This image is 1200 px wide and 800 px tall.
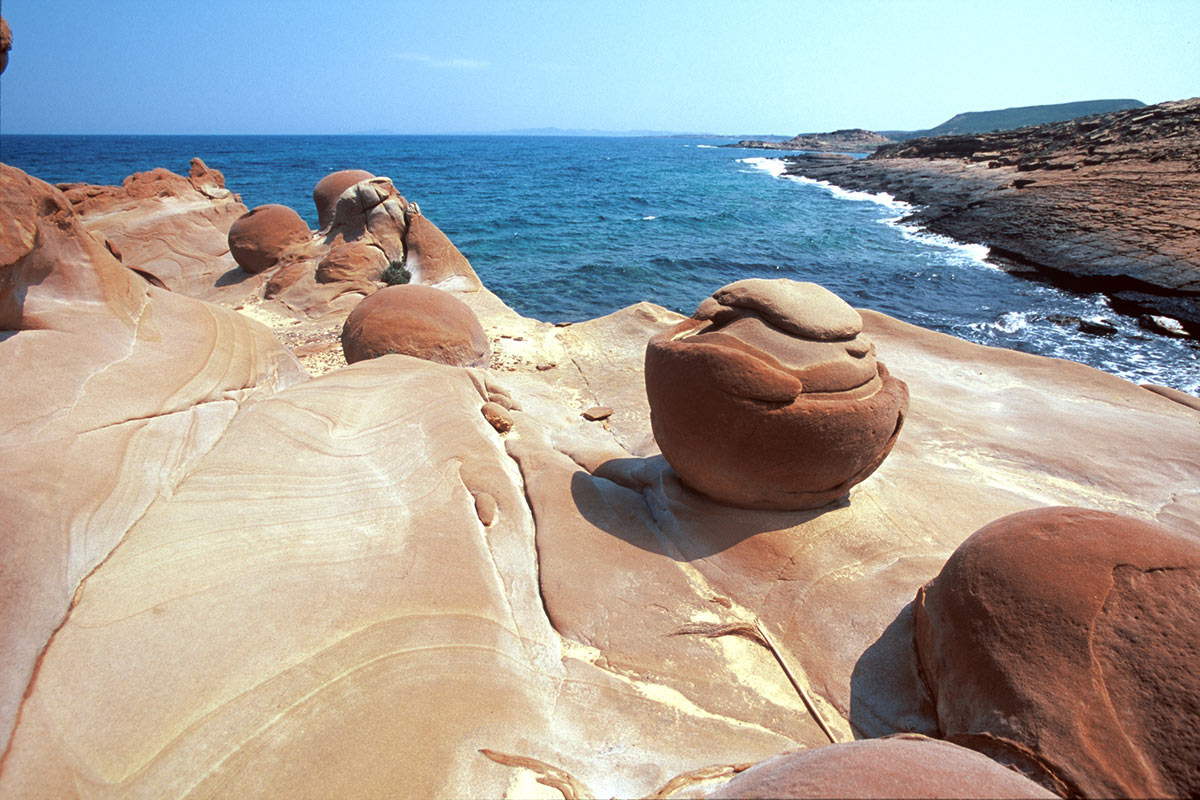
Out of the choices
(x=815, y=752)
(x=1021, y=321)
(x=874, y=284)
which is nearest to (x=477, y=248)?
(x=874, y=284)

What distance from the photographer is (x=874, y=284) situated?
15492mm

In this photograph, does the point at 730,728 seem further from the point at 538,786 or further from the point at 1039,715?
the point at 1039,715

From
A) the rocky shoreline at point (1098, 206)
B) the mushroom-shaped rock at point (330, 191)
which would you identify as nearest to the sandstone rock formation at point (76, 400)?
the mushroom-shaped rock at point (330, 191)

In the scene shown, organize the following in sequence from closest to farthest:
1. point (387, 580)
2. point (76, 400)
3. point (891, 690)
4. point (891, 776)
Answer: point (891, 776) < point (891, 690) < point (387, 580) < point (76, 400)

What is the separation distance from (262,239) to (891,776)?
1230cm

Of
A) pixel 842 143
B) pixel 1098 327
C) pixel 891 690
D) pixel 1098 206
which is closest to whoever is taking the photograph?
pixel 891 690

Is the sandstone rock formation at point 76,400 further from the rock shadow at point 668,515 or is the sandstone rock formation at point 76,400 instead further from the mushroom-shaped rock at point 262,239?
the mushroom-shaped rock at point 262,239

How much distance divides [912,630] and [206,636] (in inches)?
120

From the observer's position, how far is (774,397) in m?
3.21

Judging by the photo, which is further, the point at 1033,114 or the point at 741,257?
the point at 1033,114

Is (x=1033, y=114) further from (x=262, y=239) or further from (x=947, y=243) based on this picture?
(x=262, y=239)

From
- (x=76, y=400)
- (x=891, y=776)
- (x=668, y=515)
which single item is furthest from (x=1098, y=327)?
(x=76, y=400)

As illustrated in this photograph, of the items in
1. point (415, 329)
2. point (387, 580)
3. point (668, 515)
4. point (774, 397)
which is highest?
point (774, 397)

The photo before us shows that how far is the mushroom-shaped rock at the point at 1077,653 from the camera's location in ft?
5.87
